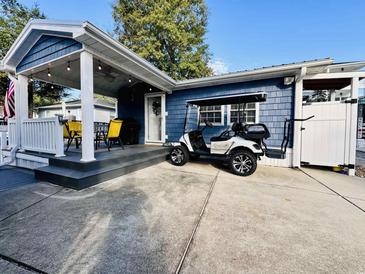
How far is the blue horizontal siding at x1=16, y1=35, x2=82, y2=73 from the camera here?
3.37 meters

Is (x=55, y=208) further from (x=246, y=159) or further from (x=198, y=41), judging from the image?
(x=198, y=41)

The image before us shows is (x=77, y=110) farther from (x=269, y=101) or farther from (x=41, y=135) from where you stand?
(x=269, y=101)

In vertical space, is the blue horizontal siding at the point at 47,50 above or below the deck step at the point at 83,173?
above

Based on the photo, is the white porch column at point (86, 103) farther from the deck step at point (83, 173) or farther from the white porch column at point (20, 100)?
the white porch column at point (20, 100)

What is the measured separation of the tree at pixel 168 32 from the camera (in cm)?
1169

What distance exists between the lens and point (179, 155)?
184 inches

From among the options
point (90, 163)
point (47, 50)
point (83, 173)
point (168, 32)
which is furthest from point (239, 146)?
point (168, 32)

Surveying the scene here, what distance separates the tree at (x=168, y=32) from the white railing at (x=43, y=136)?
362 inches

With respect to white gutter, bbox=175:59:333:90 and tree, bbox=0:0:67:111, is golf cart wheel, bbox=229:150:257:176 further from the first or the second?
tree, bbox=0:0:67:111

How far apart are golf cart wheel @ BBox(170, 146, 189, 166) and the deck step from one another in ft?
3.57

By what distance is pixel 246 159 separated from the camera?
3.79 m

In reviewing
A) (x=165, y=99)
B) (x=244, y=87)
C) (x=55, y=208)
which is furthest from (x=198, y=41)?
(x=55, y=208)

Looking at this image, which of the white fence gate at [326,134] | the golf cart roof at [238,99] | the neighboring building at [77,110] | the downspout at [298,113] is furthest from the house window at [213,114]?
the neighboring building at [77,110]

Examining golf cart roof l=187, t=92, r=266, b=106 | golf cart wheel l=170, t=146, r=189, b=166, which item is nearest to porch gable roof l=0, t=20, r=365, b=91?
golf cart roof l=187, t=92, r=266, b=106
